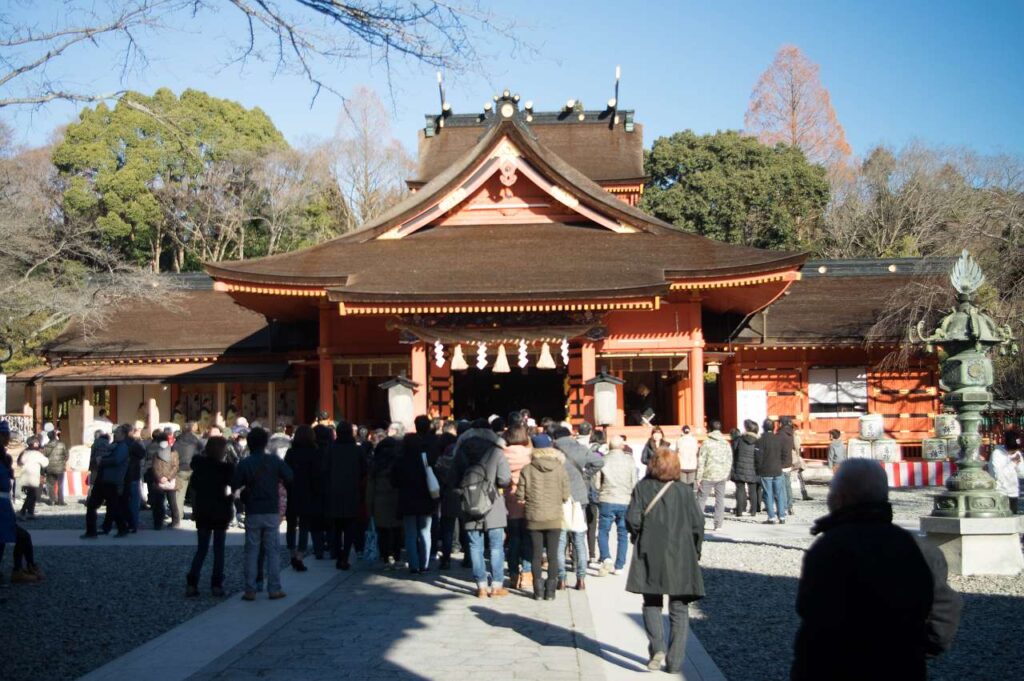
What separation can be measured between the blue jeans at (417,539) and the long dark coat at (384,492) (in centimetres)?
18

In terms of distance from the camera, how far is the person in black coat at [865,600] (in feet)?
12.5

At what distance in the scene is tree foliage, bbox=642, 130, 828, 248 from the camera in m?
42.8

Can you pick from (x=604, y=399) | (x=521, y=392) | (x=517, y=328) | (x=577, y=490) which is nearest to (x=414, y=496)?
(x=577, y=490)

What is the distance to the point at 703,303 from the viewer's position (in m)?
24.7

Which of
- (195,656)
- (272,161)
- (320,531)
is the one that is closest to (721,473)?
(320,531)

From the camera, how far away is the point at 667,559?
6871mm

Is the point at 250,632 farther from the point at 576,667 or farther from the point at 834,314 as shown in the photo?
the point at 834,314

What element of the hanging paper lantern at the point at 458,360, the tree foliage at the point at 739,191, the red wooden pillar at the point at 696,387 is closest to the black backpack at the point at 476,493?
the hanging paper lantern at the point at 458,360

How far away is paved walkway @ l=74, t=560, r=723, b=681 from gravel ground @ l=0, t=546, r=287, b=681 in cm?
38

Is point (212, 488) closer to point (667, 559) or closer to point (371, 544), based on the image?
point (371, 544)

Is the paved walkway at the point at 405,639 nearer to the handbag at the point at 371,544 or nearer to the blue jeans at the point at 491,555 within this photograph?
the blue jeans at the point at 491,555

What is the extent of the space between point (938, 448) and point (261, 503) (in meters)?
19.8

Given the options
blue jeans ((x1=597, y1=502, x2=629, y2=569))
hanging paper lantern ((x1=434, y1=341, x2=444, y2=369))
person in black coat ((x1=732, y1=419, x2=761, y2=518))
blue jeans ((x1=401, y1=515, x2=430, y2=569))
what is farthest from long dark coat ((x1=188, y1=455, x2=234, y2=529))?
hanging paper lantern ((x1=434, y1=341, x2=444, y2=369))

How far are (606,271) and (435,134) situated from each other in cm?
1563
